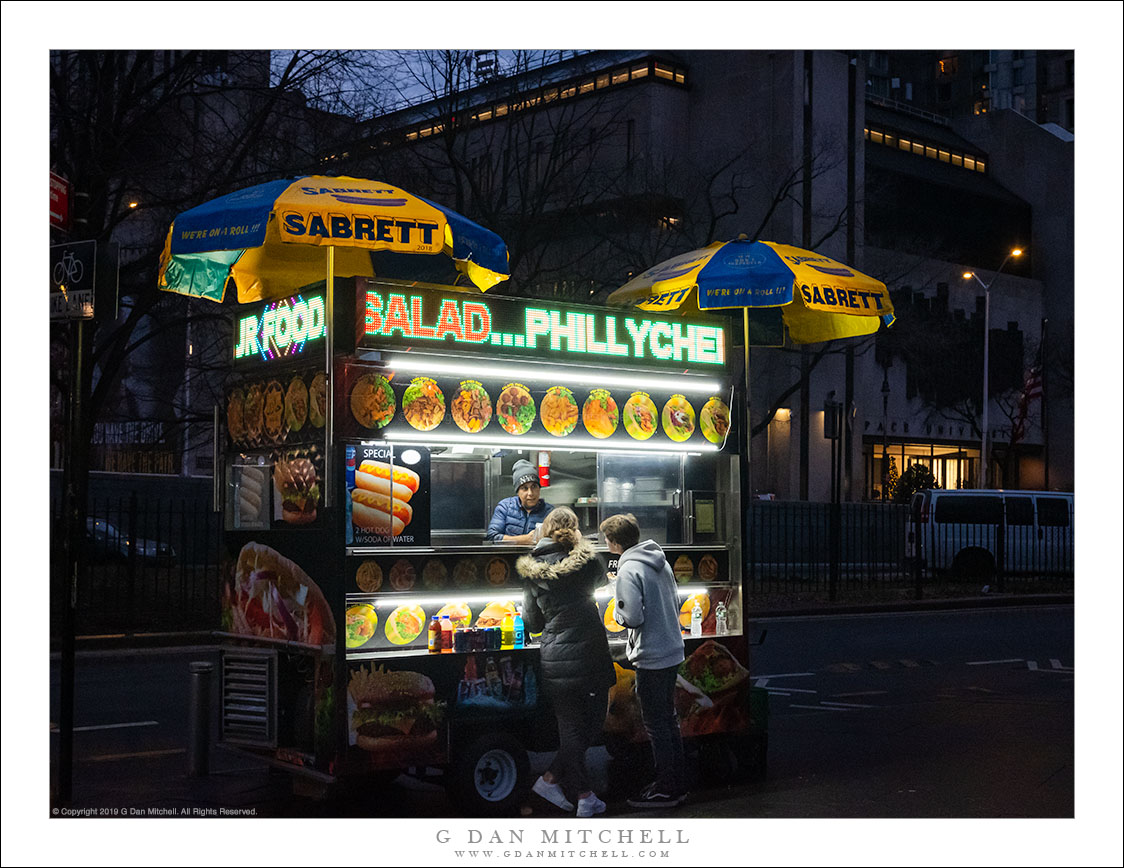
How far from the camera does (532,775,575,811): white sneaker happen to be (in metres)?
7.80

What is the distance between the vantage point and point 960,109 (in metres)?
106

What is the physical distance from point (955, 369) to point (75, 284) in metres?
50.7

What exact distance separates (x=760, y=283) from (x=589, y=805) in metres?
4.15

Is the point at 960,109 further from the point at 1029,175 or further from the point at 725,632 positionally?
the point at 725,632

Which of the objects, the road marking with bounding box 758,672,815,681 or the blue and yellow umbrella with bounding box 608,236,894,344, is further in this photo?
the road marking with bounding box 758,672,815,681

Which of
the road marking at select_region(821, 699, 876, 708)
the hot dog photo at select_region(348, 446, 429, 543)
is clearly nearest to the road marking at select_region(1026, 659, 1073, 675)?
the road marking at select_region(821, 699, 876, 708)

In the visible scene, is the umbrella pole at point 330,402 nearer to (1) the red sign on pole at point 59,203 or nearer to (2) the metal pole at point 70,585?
(2) the metal pole at point 70,585

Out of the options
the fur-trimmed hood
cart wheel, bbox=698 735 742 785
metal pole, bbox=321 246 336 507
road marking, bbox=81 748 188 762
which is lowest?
road marking, bbox=81 748 188 762

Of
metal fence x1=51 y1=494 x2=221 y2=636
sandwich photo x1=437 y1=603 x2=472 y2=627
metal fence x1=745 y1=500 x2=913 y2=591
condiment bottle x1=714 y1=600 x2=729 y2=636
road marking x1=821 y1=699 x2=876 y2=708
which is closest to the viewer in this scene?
sandwich photo x1=437 y1=603 x2=472 y2=627

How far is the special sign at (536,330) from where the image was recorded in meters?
7.98

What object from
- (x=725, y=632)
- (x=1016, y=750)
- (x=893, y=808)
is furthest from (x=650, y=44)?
(x=1016, y=750)

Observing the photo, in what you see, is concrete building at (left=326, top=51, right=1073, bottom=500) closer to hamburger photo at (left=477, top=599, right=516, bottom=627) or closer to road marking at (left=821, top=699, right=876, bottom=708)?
road marking at (left=821, top=699, right=876, bottom=708)

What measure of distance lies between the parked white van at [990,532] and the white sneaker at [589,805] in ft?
71.6

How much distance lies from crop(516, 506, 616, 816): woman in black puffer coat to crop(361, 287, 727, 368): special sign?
1.40 metres
